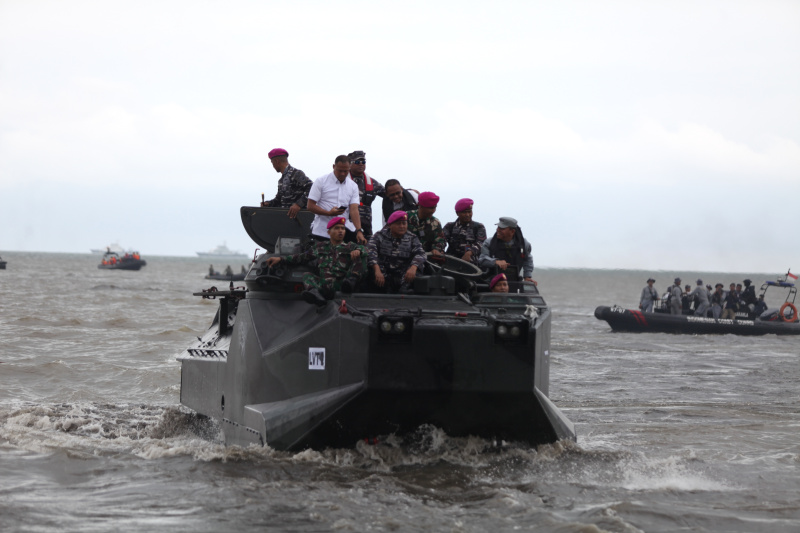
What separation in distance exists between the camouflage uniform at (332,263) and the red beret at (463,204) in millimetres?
1801

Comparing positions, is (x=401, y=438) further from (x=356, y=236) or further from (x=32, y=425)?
(x=32, y=425)

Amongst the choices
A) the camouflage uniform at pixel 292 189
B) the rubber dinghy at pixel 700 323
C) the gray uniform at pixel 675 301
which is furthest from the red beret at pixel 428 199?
the gray uniform at pixel 675 301

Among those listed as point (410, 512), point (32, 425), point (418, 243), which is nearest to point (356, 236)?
point (418, 243)

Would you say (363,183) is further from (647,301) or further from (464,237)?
(647,301)

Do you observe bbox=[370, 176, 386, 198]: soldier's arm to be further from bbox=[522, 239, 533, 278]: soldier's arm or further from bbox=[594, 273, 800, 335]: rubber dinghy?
bbox=[594, 273, 800, 335]: rubber dinghy

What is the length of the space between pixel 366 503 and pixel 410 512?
1.12ft

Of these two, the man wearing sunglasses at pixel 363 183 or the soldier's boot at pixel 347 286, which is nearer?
the soldier's boot at pixel 347 286

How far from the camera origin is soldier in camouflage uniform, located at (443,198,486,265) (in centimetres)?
986

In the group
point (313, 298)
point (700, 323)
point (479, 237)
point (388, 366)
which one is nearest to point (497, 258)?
point (479, 237)

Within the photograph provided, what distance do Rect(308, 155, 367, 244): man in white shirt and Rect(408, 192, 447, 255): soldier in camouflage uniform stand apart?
60 centimetres

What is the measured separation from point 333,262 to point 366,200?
179cm

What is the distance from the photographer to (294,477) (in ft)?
24.2

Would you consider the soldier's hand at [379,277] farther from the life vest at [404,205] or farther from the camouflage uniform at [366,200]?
the life vest at [404,205]

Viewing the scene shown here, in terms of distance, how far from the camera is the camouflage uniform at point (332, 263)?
8.23m
